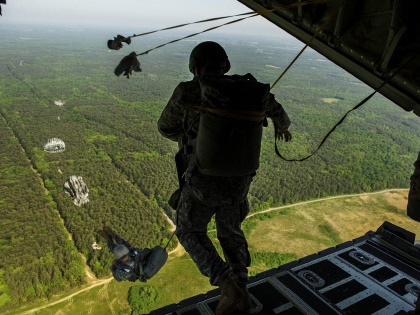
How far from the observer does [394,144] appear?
58.6 m

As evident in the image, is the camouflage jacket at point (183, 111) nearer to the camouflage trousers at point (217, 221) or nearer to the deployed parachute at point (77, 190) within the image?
the camouflage trousers at point (217, 221)

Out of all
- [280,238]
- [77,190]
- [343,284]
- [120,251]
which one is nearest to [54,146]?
[77,190]

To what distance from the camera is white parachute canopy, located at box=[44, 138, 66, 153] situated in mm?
50906

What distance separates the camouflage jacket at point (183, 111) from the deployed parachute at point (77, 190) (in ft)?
121

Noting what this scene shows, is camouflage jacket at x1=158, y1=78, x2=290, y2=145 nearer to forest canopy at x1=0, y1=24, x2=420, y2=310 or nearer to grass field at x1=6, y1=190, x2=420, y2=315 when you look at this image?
forest canopy at x1=0, y1=24, x2=420, y2=310

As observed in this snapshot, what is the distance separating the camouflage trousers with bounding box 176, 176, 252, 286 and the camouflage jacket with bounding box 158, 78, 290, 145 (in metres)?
0.46

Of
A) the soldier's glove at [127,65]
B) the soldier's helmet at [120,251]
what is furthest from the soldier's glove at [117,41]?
the soldier's helmet at [120,251]

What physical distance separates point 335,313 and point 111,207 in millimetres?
34438

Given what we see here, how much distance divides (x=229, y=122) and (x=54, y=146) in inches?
2164

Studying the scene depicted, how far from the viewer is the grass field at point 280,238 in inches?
894

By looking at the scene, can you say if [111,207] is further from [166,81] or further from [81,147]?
[166,81]

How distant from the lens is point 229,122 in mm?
2326

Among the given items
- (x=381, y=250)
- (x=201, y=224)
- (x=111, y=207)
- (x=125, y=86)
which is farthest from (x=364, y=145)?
(x=125, y=86)

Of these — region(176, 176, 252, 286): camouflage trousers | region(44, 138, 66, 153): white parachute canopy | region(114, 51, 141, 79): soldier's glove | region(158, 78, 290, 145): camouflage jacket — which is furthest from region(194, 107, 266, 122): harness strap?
region(44, 138, 66, 153): white parachute canopy
